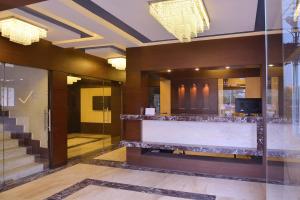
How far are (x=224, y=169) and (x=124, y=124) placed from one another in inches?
98.2

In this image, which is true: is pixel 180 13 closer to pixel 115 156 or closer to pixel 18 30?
pixel 18 30

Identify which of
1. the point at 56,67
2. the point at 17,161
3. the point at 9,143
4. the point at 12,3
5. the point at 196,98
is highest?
the point at 12,3

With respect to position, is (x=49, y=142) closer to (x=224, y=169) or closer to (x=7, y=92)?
(x=7, y=92)

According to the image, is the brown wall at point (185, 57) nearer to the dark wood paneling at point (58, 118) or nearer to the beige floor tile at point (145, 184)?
the beige floor tile at point (145, 184)

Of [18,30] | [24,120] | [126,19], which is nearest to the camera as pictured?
[18,30]

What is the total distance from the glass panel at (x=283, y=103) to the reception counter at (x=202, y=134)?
0.93 feet

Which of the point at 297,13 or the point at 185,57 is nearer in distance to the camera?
the point at 297,13

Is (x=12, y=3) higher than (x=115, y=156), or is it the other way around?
(x=12, y=3)

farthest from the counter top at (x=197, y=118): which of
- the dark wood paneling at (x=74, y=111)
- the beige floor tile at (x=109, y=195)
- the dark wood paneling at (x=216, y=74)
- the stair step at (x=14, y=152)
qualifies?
the dark wood paneling at (x=74, y=111)

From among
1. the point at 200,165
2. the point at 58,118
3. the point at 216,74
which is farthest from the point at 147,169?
the point at 216,74

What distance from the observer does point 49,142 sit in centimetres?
546

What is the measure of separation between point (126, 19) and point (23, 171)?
3590 millimetres

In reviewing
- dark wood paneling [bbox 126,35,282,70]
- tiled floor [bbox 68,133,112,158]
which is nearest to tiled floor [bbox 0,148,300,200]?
tiled floor [bbox 68,133,112,158]

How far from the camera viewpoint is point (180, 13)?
3184 mm
